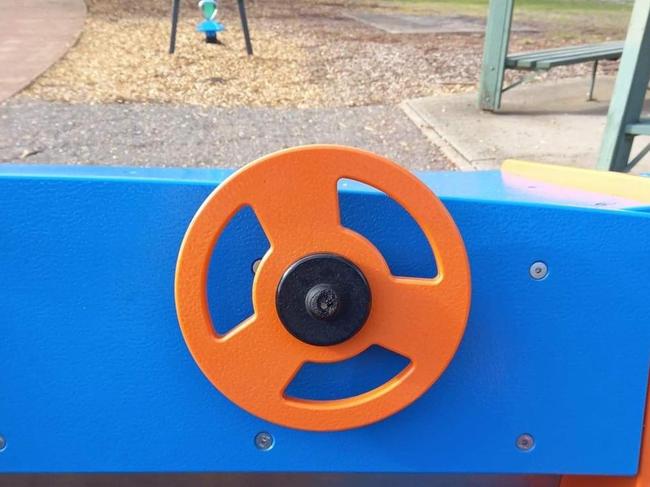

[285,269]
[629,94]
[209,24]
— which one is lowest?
[209,24]

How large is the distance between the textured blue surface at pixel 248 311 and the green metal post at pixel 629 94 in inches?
97.7

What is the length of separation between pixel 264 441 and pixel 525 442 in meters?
0.40

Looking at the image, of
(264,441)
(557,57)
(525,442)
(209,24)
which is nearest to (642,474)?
(525,442)

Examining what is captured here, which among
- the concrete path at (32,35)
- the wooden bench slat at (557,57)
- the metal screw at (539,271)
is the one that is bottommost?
the concrete path at (32,35)

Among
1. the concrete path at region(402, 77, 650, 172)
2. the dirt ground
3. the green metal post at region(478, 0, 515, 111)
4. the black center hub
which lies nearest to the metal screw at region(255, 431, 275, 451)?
the black center hub

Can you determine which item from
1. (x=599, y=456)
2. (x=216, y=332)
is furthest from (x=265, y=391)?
(x=599, y=456)

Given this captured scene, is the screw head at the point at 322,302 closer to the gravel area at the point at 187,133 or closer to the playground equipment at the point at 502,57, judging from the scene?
the gravel area at the point at 187,133

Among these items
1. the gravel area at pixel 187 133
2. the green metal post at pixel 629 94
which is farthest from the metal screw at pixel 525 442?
the gravel area at pixel 187 133

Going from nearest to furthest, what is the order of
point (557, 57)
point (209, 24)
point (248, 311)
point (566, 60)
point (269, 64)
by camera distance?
point (248, 311) < point (566, 60) < point (557, 57) < point (269, 64) < point (209, 24)

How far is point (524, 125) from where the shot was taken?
5.21m

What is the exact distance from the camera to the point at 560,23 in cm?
1102

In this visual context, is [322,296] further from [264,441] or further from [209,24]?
[209,24]

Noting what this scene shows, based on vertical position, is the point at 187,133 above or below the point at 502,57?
below

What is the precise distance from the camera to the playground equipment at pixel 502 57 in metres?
5.24
